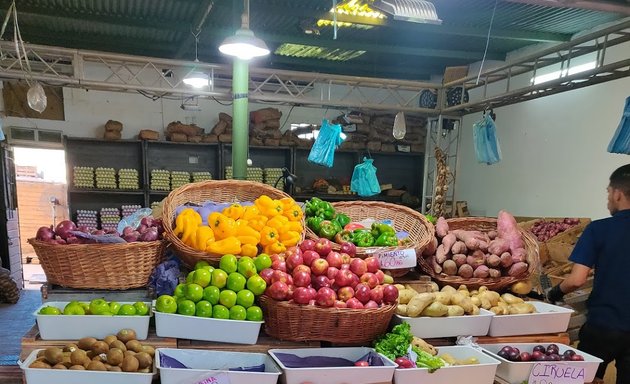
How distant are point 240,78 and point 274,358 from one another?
3.35m

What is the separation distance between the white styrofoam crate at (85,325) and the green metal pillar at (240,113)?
283 centimetres

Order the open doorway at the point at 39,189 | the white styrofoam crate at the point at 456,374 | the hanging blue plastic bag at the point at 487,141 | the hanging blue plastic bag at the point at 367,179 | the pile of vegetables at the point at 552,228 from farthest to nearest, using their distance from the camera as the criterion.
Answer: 1. the open doorway at the point at 39,189
2. the hanging blue plastic bag at the point at 367,179
3. the hanging blue plastic bag at the point at 487,141
4. the pile of vegetables at the point at 552,228
5. the white styrofoam crate at the point at 456,374

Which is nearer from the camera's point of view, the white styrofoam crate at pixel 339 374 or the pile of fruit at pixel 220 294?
the white styrofoam crate at pixel 339 374

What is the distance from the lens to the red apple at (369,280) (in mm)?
1862

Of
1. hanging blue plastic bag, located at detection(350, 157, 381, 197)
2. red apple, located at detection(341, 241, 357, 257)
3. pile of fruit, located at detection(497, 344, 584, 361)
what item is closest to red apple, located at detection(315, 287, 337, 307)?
red apple, located at detection(341, 241, 357, 257)

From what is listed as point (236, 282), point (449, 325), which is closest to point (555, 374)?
point (449, 325)

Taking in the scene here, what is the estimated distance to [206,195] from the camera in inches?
99.6

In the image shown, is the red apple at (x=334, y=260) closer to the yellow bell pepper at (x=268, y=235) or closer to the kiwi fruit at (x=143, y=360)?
the yellow bell pepper at (x=268, y=235)

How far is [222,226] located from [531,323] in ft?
5.40

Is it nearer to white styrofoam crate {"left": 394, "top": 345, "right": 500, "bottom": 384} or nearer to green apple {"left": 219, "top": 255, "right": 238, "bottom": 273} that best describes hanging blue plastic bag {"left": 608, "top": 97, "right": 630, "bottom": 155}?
white styrofoam crate {"left": 394, "top": 345, "right": 500, "bottom": 384}

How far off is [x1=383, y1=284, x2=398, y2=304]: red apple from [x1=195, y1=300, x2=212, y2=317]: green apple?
758mm

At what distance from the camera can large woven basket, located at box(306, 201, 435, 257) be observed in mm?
2425

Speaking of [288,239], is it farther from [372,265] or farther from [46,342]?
[46,342]

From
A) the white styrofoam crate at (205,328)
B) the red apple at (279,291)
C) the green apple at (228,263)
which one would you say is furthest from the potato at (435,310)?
the green apple at (228,263)
